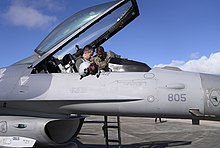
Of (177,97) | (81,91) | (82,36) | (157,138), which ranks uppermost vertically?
(82,36)

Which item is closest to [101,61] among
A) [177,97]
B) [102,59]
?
[102,59]

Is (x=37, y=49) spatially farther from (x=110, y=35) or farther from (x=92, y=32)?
(x=110, y=35)

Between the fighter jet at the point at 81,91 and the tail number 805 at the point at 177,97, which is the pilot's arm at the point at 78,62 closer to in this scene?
the fighter jet at the point at 81,91

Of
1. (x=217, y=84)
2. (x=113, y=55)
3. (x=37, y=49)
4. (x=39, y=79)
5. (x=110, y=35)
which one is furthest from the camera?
(x=110, y=35)

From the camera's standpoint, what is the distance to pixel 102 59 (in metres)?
4.99

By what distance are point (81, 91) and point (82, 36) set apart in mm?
1517

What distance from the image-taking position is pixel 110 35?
5.99 metres

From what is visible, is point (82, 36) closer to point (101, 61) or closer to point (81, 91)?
point (101, 61)

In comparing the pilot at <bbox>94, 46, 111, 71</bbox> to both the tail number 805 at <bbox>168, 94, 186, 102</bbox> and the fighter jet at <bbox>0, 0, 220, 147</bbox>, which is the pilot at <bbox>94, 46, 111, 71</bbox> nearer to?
the fighter jet at <bbox>0, 0, 220, 147</bbox>

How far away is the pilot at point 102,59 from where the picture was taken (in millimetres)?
4723

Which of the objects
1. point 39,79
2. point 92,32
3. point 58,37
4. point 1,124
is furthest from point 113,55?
point 1,124

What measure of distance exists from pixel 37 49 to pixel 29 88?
114 cm

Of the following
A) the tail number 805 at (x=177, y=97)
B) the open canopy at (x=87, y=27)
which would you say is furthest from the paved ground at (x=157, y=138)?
the tail number 805 at (x=177, y=97)

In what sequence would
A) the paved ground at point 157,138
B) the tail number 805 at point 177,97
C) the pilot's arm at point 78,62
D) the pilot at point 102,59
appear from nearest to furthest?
the tail number 805 at point 177,97 < the pilot at point 102,59 < the pilot's arm at point 78,62 < the paved ground at point 157,138
